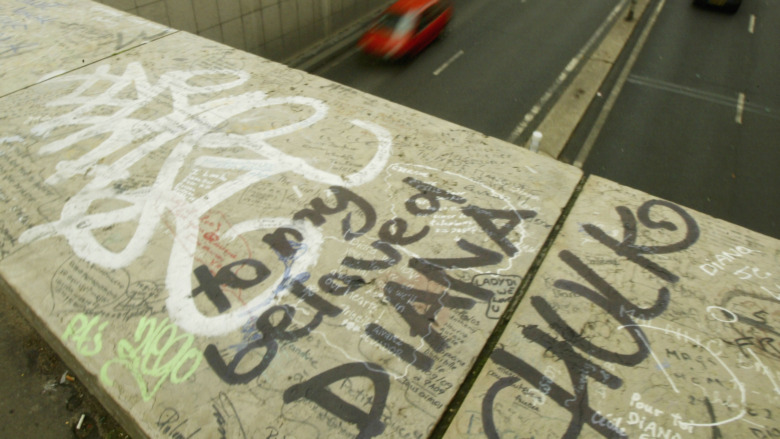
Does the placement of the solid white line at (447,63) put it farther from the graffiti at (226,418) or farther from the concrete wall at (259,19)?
the graffiti at (226,418)

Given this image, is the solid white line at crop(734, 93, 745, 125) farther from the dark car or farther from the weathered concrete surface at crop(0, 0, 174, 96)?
the weathered concrete surface at crop(0, 0, 174, 96)

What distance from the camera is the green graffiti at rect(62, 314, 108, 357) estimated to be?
2912 mm

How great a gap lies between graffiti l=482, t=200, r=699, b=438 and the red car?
1048 centimetres

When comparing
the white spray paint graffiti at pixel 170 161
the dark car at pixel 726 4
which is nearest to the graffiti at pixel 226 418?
the white spray paint graffiti at pixel 170 161

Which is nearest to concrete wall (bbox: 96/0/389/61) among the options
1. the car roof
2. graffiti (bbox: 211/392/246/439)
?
the car roof

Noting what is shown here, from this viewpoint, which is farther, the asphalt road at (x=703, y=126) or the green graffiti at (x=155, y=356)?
the asphalt road at (x=703, y=126)

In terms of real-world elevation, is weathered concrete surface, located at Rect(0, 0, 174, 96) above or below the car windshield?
above

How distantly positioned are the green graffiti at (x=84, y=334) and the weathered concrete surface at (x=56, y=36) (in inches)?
145

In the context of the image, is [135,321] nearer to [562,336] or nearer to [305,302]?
[305,302]

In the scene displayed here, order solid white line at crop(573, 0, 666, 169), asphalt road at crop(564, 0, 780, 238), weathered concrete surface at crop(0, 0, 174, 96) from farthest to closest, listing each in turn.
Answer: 1. solid white line at crop(573, 0, 666, 169)
2. asphalt road at crop(564, 0, 780, 238)
3. weathered concrete surface at crop(0, 0, 174, 96)

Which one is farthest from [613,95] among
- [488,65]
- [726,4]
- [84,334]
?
[84,334]

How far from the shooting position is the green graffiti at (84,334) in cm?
291

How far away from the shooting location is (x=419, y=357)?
2.79 meters

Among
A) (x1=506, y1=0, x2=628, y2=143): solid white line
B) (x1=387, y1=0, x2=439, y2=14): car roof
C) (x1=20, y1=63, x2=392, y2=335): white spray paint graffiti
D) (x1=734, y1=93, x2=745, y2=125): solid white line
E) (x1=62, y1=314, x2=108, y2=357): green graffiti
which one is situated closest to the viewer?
(x1=62, y1=314, x2=108, y2=357): green graffiti
